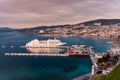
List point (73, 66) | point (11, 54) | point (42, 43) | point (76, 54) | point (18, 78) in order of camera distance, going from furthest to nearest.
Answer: point (42, 43)
point (11, 54)
point (76, 54)
point (73, 66)
point (18, 78)

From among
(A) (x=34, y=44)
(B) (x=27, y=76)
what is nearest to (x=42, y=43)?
(A) (x=34, y=44)

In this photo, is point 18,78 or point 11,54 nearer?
point 18,78

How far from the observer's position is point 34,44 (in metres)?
39.6

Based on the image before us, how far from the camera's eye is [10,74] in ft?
62.4

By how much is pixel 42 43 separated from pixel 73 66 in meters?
18.2

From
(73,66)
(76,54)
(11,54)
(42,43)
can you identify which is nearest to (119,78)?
(73,66)

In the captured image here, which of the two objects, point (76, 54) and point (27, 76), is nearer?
point (27, 76)

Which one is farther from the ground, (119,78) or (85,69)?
(119,78)

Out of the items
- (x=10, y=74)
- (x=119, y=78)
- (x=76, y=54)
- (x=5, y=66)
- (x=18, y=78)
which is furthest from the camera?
(x=76, y=54)

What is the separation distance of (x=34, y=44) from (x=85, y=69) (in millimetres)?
20194

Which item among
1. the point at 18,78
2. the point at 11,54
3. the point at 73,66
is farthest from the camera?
the point at 11,54

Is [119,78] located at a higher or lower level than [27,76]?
higher

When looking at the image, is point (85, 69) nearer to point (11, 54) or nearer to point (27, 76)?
point (27, 76)

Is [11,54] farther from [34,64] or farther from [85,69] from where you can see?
[85,69]
